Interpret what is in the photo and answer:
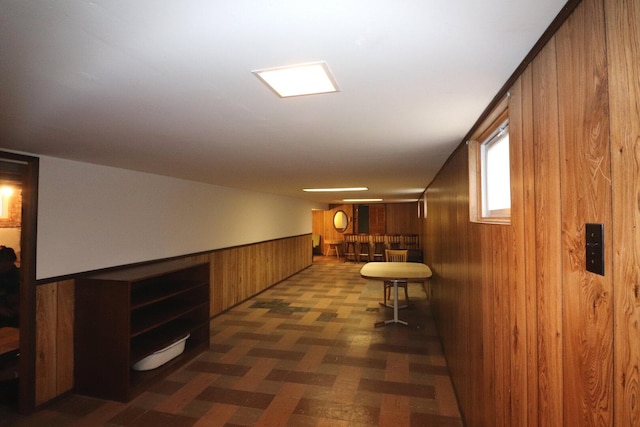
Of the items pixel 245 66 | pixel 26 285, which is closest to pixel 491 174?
pixel 245 66

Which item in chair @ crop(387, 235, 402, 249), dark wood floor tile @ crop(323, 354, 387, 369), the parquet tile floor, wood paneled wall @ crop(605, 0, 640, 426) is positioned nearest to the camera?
wood paneled wall @ crop(605, 0, 640, 426)

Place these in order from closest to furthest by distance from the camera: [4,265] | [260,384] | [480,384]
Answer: [480,384] → [260,384] → [4,265]

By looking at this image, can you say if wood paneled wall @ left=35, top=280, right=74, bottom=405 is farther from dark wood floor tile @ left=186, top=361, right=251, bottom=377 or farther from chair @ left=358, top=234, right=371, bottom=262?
chair @ left=358, top=234, right=371, bottom=262

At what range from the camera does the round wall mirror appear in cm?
1251

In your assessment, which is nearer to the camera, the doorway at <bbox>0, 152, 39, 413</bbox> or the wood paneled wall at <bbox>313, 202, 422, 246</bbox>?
the doorway at <bbox>0, 152, 39, 413</bbox>

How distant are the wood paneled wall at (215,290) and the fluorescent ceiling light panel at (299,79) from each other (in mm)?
2794

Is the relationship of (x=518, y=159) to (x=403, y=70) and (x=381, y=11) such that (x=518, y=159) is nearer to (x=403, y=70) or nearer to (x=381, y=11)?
(x=403, y=70)

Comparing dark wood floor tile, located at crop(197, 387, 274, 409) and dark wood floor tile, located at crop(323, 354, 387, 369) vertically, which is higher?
dark wood floor tile, located at crop(323, 354, 387, 369)

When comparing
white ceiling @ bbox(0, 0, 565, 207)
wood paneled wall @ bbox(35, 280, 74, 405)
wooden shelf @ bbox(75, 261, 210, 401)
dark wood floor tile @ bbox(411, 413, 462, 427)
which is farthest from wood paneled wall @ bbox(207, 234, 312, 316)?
dark wood floor tile @ bbox(411, 413, 462, 427)

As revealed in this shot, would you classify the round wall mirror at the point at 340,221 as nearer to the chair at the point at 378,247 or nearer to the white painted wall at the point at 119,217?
the chair at the point at 378,247

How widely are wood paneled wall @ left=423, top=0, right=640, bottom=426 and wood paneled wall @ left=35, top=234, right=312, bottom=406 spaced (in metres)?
3.42

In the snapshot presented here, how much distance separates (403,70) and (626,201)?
0.80 meters

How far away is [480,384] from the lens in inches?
74.8

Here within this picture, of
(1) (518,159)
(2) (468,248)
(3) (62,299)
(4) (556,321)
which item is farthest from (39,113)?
(2) (468,248)
